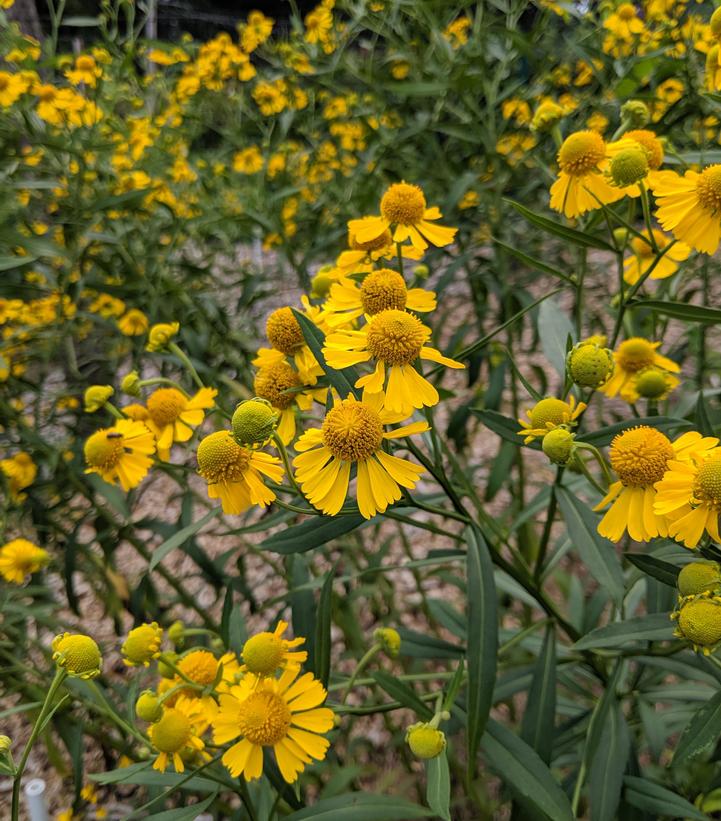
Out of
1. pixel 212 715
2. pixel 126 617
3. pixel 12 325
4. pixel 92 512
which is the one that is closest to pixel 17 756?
pixel 126 617

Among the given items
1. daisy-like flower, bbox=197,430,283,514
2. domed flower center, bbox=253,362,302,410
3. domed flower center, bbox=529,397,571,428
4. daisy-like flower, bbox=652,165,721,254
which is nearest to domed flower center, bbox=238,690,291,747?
daisy-like flower, bbox=197,430,283,514

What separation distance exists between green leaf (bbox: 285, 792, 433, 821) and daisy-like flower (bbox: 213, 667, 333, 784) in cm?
7

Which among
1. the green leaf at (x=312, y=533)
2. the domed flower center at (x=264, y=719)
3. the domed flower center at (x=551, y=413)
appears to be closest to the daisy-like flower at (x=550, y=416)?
the domed flower center at (x=551, y=413)

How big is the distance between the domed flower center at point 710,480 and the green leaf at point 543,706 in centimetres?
41

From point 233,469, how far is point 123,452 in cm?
33

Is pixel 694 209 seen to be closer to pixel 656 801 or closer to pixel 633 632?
pixel 633 632

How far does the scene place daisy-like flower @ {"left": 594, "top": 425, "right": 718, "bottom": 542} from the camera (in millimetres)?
634

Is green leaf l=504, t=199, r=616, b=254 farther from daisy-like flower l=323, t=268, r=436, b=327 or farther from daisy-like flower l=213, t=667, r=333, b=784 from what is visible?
daisy-like flower l=213, t=667, r=333, b=784

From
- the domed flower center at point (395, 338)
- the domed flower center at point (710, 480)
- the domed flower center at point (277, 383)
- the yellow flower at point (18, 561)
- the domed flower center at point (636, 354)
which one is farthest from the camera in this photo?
the yellow flower at point (18, 561)

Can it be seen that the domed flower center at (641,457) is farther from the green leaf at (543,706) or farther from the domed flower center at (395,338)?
the green leaf at (543,706)

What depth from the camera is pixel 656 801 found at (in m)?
0.84

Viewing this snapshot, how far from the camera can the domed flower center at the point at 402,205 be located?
0.84 metres

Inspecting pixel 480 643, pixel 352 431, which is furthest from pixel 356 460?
pixel 480 643

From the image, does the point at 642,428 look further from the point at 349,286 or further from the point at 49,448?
the point at 49,448
